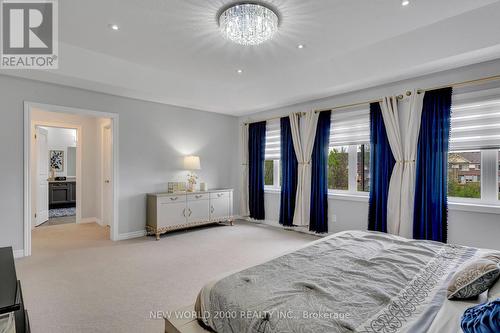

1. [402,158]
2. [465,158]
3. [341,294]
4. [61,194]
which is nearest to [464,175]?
[465,158]

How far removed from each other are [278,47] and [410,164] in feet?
7.83

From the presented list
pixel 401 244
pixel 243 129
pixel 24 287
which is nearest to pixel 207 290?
pixel 401 244

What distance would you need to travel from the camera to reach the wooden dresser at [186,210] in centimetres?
454

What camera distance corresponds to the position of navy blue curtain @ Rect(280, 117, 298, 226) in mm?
5066

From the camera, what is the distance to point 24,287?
2.66m

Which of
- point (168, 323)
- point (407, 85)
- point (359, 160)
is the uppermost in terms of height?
point (407, 85)

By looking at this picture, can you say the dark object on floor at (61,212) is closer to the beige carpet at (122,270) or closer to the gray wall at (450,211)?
the beige carpet at (122,270)

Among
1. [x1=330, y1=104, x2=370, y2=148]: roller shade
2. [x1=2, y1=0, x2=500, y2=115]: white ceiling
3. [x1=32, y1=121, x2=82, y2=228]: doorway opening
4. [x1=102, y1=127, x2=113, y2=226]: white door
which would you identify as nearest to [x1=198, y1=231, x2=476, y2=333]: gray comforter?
[x1=2, y1=0, x2=500, y2=115]: white ceiling

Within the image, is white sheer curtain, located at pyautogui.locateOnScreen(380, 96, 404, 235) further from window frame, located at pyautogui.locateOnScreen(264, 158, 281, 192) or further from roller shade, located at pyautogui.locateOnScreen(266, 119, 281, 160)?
window frame, located at pyautogui.locateOnScreen(264, 158, 281, 192)

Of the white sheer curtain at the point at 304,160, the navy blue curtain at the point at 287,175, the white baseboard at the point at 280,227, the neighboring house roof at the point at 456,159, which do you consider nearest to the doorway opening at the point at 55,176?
the white baseboard at the point at 280,227

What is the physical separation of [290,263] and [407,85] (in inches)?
128

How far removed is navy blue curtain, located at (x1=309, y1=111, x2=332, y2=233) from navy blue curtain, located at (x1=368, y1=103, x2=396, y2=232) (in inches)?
30.1

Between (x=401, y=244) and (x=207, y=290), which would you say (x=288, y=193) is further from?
(x=207, y=290)

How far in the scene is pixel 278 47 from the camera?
3.48 meters
